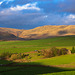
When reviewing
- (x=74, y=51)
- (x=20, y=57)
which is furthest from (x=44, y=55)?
(x=74, y=51)

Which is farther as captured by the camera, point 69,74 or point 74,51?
point 74,51

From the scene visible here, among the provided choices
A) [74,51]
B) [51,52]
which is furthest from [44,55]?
[74,51]

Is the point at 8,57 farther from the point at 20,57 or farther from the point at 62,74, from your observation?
the point at 62,74

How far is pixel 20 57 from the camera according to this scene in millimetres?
51094

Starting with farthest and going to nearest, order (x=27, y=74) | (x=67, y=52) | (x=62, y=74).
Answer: (x=67, y=52)
(x=27, y=74)
(x=62, y=74)

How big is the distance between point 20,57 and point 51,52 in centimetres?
1020

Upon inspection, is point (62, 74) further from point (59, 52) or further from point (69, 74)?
point (59, 52)

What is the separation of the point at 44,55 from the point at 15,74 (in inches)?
1192

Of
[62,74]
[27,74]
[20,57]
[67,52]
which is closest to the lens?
[62,74]

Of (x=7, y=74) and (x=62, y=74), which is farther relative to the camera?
(x=7, y=74)

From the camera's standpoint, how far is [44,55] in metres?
52.0

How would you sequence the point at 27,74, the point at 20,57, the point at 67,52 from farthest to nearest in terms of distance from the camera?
the point at 67,52, the point at 20,57, the point at 27,74

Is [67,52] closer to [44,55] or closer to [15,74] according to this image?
[44,55]

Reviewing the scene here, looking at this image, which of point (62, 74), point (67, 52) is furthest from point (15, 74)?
point (67, 52)
